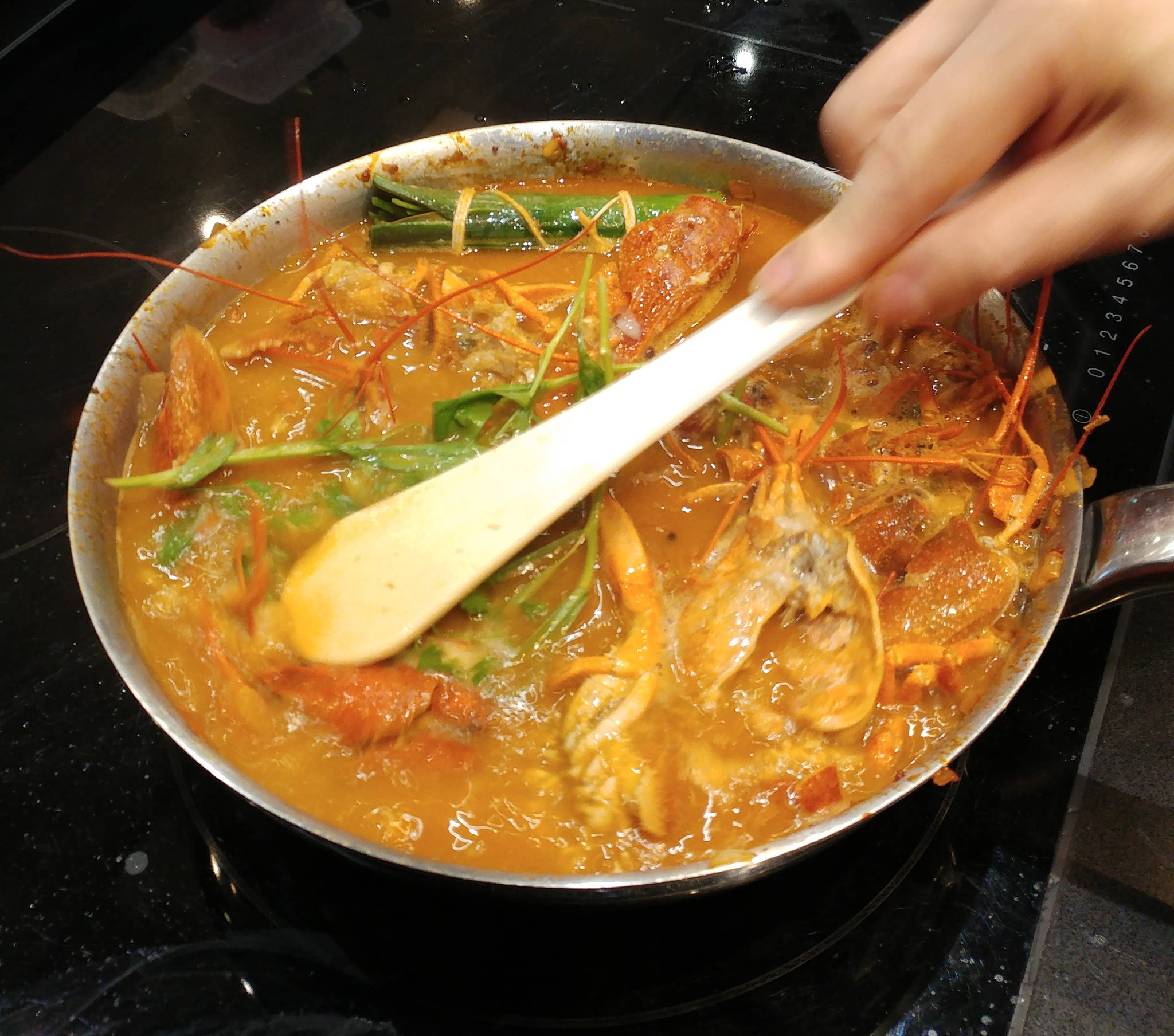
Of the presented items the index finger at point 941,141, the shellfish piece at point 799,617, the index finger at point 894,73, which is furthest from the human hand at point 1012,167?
the shellfish piece at point 799,617

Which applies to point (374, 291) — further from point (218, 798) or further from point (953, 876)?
point (953, 876)

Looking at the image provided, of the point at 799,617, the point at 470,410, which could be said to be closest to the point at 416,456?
the point at 470,410

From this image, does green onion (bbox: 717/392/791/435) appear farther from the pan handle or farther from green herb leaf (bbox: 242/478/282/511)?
green herb leaf (bbox: 242/478/282/511)

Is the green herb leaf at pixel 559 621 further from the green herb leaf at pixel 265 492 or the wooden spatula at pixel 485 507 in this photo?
the green herb leaf at pixel 265 492

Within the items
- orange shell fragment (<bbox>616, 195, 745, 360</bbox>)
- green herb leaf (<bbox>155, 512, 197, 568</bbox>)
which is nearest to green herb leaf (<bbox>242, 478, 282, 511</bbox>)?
green herb leaf (<bbox>155, 512, 197, 568</bbox>)

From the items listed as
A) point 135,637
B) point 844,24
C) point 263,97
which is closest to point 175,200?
point 263,97

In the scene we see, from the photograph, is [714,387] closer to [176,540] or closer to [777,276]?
[777,276]
